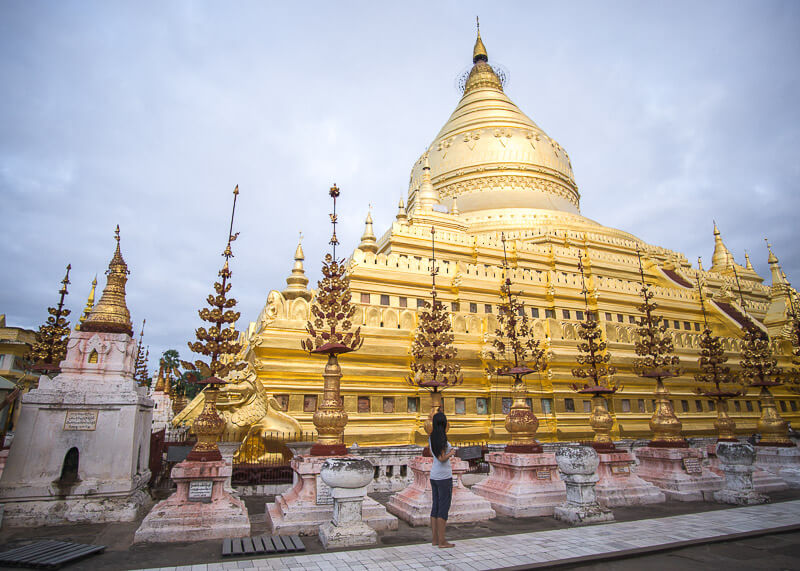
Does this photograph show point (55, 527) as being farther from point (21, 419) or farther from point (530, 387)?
point (530, 387)

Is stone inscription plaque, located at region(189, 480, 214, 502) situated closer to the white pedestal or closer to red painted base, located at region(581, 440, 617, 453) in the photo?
the white pedestal

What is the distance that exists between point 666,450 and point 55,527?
45.7ft

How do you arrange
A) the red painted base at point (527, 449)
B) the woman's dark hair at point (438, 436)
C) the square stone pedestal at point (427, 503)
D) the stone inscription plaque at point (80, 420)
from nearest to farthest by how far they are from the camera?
the woman's dark hair at point (438, 436) < the square stone pedestal at point (427, 503) < the stone inscription plaque at point (80, 420) < the red painted base at point (527, 449)

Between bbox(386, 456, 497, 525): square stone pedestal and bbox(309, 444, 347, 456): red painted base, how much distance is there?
68.8 inches

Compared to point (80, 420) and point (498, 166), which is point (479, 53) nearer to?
point (498, 166)

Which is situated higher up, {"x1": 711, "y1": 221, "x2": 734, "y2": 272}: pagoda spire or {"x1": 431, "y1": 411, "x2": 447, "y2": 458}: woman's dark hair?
{"x1": 711, "y1": 221, "x2": 734, "y2": 272}: pagoda spire

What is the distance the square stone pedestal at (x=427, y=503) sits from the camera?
9.03m

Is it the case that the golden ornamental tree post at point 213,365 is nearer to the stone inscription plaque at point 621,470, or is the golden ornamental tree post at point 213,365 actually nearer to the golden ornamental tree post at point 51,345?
the golden ornamental tree post at point 51,345

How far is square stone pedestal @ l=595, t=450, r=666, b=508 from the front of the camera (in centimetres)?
1091

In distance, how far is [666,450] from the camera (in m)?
12.5

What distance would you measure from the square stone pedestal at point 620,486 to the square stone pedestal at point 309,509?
5.50m

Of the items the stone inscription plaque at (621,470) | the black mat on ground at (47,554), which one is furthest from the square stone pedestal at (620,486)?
the black mat on ground at (47,554)

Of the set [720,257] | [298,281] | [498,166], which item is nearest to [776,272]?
[720,257]

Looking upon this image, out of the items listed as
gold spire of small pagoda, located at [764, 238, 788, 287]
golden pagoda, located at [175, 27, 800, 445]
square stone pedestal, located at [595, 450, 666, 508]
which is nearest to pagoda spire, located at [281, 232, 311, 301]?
golden pagoda, located at [175, 27, 800, 445]
